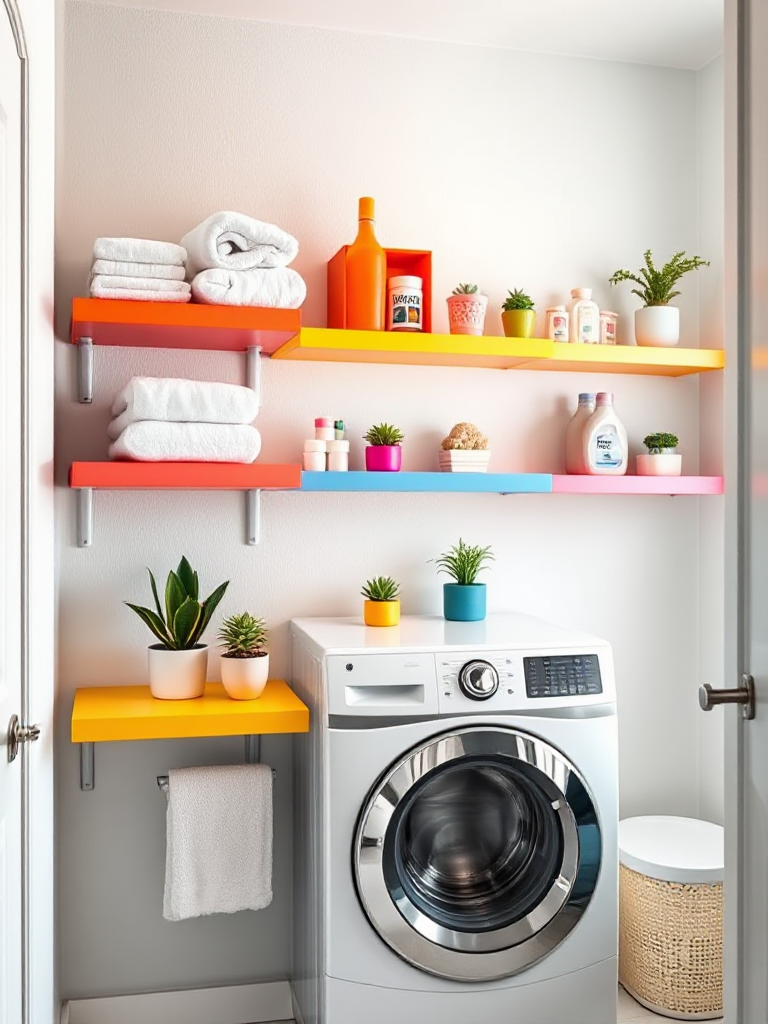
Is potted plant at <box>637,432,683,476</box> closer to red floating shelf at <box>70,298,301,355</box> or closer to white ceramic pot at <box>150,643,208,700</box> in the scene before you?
red floating shelf at <box>70,298,301,355</box>

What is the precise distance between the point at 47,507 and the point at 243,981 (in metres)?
1.39

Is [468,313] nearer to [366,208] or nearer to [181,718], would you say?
[366,208]

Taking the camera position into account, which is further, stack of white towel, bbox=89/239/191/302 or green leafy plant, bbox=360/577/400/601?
green leafy plant, bbox=360/577/400/601

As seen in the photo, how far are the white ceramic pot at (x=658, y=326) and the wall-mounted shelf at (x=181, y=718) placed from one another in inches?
54.7

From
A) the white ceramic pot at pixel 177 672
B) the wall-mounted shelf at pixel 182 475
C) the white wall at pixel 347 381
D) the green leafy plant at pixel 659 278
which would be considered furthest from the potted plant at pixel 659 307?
the white ceramic pot at pixel 177 672

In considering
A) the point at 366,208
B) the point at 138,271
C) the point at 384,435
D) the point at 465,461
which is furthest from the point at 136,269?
the point at 465,461

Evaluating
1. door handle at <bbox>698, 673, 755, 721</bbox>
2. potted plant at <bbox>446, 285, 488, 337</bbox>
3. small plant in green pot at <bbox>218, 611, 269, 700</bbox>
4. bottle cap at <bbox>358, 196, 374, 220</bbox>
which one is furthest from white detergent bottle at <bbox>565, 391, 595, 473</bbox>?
door handle at <bbox>698, 673, 755, 721</bbox>

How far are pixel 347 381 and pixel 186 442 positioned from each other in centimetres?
63

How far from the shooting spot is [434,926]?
A: 2.11 metres

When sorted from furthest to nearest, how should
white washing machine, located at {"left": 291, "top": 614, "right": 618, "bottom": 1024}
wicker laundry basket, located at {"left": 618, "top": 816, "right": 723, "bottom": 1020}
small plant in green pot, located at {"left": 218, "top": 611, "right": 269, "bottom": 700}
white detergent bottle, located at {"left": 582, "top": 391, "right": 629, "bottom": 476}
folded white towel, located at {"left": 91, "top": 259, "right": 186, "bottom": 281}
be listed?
white detergent bottle, located at {"left": 582, "top": 391, "right": 629, "bottom": 476}
wicker laundry basket, located at {"left": 618, "top": 816, "right": 723, "bottom": 1020}
small plant in green pot, located at {"left": 218, "top": 611, "right": 269, "bottom": 700}
folded white towel, located at {"left": 91, "top": 259, "right": 186, "bottom": 281}
white washing machine, located at {"left": 291, "top": 614, "right": 618, "bottom": 1024}

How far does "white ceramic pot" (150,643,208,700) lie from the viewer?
7.49ft

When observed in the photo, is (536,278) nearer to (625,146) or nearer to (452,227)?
(452,227)

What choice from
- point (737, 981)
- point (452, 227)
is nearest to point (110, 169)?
point (452, 227)

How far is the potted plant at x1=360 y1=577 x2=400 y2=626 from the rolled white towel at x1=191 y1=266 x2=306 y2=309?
727mm
